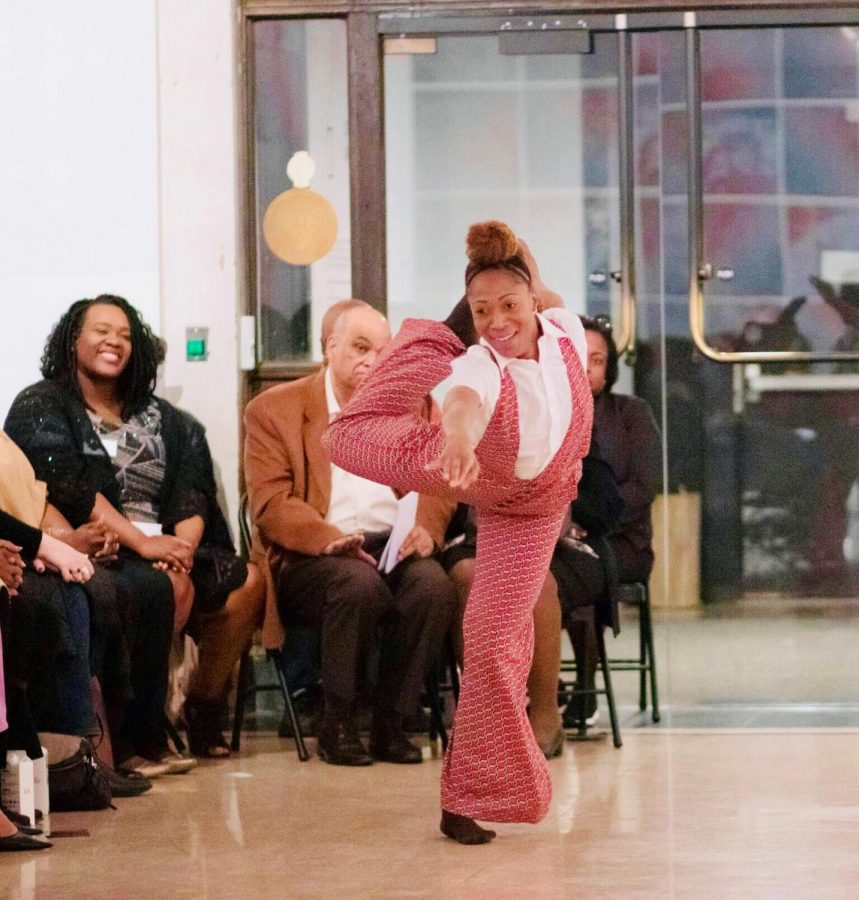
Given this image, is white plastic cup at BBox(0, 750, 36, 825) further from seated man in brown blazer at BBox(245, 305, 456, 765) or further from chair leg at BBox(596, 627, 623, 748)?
chair leg at BBox(596, 627, 623, 748)

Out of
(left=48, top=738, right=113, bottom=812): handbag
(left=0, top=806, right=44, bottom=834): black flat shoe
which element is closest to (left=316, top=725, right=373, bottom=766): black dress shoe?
(left=48, top=738, right=113, bottom=812): handbag

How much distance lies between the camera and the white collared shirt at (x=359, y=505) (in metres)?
5.53

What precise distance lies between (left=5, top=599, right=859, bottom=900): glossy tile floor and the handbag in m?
0.07

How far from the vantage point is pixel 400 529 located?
543cm

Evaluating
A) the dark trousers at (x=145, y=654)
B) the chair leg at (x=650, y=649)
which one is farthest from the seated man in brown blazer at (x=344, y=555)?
the chair leg at (x=650, y=649)

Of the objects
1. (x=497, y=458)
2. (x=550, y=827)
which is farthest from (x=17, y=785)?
(x=497, y=458)

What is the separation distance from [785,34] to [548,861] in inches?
143

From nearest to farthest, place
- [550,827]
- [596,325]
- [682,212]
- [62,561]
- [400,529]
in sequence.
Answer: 1. [550,827]
2. [62,561]
3. [400,529]
4. [596,325]
5. [682,212]

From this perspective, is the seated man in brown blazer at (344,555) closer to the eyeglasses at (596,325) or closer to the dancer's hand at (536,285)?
the eyeglasses at (596,325)

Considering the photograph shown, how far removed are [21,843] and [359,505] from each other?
6.08 feet

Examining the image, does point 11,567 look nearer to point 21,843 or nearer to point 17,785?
point 17,785

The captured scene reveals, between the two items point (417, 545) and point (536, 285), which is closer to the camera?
point (536, 285)

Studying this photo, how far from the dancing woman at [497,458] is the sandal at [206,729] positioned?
1496 millimetres

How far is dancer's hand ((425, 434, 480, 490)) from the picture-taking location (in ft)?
11.4
